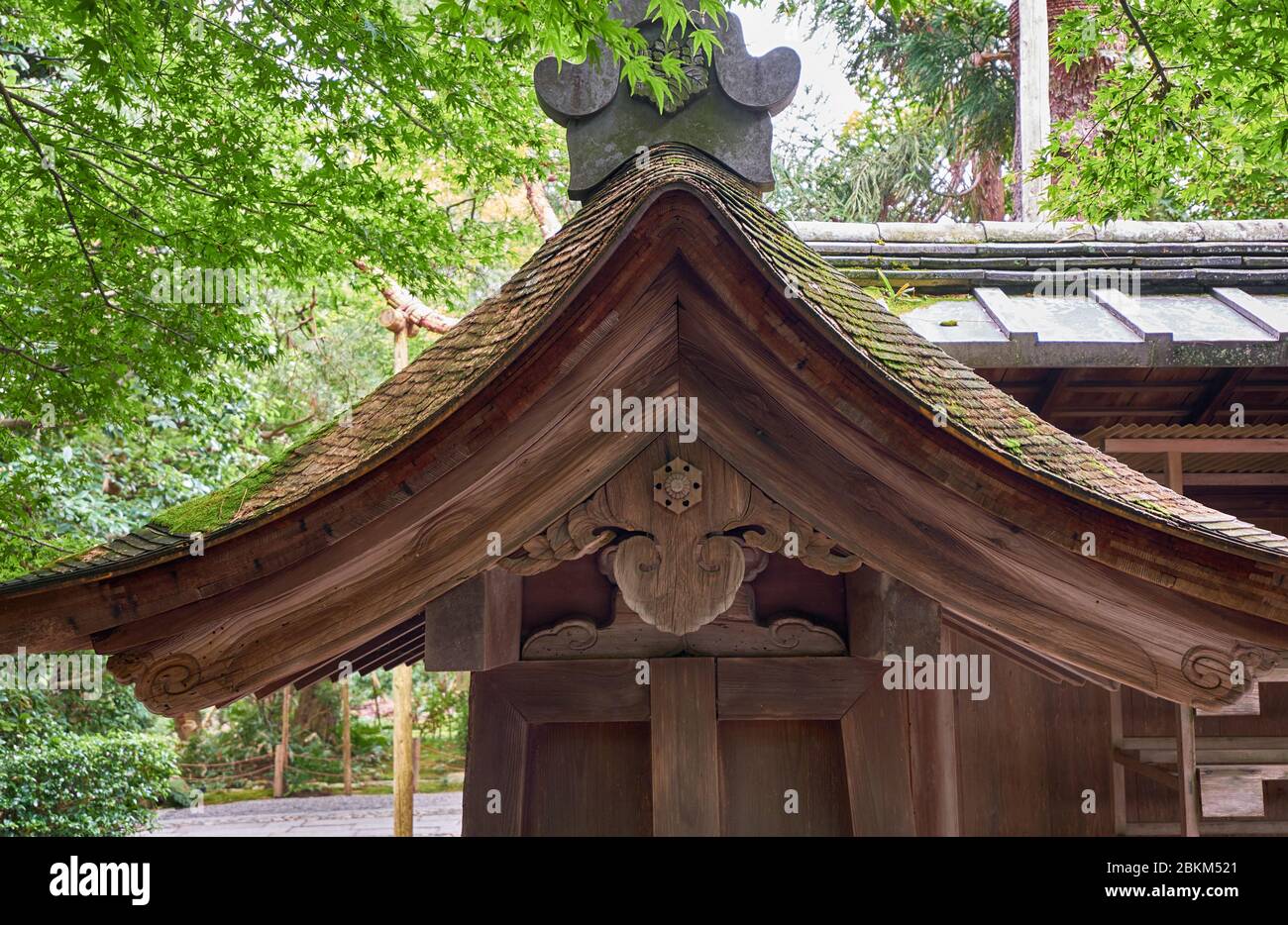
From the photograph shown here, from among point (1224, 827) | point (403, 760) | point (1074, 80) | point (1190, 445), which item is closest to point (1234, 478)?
point (1190, 445)

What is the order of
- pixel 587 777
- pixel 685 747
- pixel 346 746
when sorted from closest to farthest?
1. pixel 685 747
2. pixel 587 777
3. pixel 346 746

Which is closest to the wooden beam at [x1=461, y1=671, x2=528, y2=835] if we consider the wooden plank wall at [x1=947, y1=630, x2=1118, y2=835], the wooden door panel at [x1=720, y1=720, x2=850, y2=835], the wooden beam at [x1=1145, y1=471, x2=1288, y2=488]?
the wooden door panel at [x1=720, y1=720, x2=850, y2=835]

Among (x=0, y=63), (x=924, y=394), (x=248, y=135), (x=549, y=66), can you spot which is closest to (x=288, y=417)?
(x=0, y=63)

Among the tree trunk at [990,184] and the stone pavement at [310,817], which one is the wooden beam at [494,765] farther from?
the tree trunk at [990,184]

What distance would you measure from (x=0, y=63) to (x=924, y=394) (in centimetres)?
643

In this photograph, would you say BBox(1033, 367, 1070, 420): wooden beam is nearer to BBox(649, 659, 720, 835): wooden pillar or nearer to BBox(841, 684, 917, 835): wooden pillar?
BBox(841, 684, 917, 835): wooden pillar

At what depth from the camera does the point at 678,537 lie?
1.93 m

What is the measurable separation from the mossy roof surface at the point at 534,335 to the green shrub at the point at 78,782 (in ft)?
26.0

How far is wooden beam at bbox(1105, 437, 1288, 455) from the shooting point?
4.21m

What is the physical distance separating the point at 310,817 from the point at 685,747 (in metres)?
13.7

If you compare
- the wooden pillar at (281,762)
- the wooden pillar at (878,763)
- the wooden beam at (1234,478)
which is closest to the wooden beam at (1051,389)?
the wooden beam at (1234,478)

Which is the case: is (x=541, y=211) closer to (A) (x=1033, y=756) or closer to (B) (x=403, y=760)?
(B) (x=403, y=760)

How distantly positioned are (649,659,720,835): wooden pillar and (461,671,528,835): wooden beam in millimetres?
375
